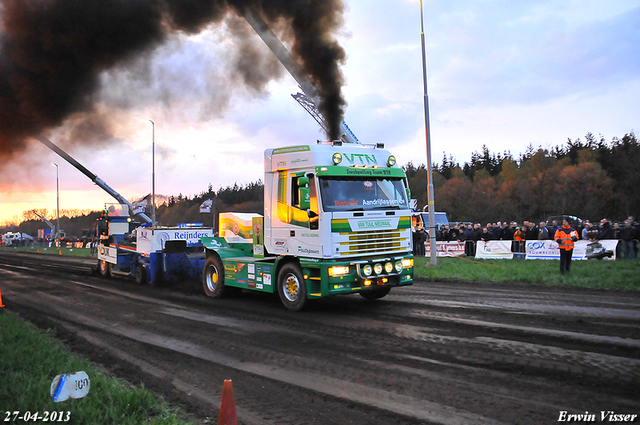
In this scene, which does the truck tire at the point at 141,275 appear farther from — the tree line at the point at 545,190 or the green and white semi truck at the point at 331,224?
the tree line at the point at 545,190

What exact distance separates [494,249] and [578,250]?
3.36 m

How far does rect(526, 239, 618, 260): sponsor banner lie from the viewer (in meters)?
17.9

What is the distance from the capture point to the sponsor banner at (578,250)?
17938 millimetres

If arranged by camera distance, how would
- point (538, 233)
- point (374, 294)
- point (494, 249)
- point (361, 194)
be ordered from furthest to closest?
point (494, 249)
point (538, 233)
point (374, 294)
point (361, 194)

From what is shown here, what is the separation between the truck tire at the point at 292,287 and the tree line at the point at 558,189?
148 ft

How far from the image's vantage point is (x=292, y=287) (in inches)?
407

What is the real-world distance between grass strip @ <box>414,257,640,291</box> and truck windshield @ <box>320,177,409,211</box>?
20.1 feet

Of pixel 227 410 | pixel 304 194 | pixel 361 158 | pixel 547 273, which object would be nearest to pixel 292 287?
pixel 304 194

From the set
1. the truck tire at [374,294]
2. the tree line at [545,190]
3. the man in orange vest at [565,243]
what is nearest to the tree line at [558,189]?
the tree line at [545,190]

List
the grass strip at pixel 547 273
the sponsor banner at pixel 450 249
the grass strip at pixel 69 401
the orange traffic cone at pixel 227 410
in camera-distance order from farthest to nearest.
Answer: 1. the sponsor banner at pixel 450 249
2. the grass strip at pixel 547 273
3. the grass strip at pixel 69 401
4. the orange traffic cone at pixel 227 410

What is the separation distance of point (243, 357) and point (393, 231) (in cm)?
453

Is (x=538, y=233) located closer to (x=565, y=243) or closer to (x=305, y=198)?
(x=565, y=243)

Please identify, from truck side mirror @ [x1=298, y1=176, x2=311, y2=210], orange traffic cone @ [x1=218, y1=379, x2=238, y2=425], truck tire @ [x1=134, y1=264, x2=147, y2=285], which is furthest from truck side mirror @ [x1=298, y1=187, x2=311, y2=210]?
truck tire @ [x1=134, y1=264, x2=147, y2=285]

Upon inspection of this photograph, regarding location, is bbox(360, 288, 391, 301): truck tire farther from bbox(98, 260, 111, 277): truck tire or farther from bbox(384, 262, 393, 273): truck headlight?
bbox(98, 260, 111, 277): truck tire
